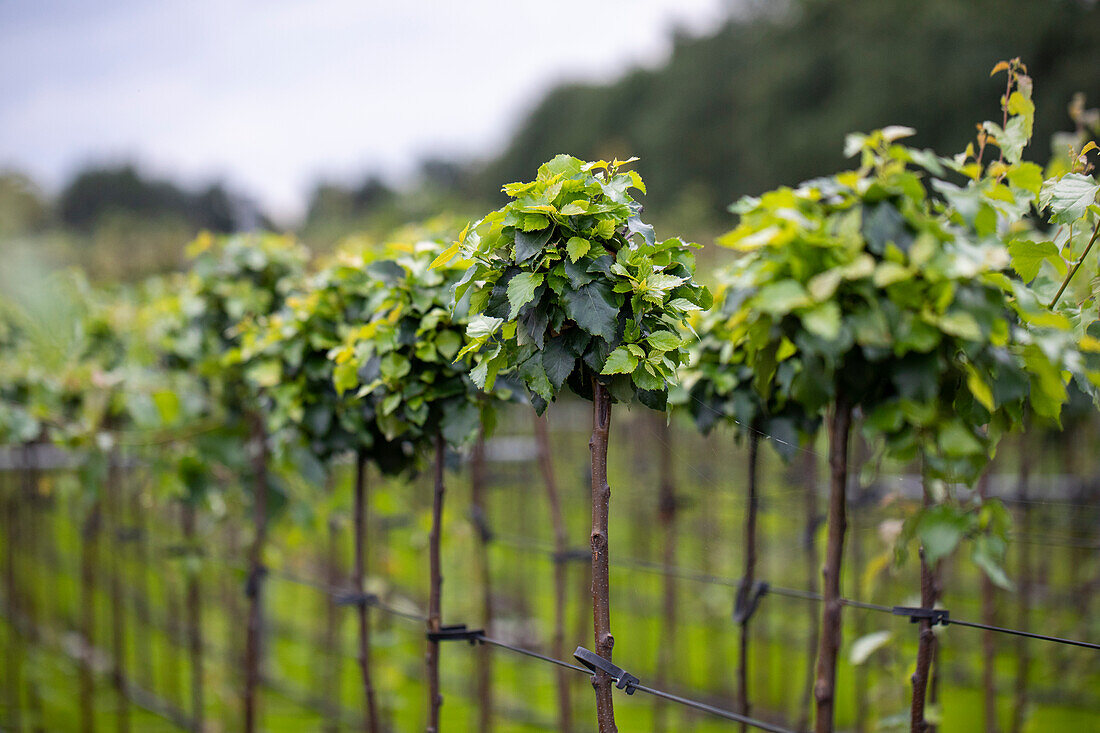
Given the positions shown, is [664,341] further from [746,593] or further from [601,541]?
[746,593]

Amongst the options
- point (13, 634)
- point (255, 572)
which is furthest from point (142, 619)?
point (255, 572)

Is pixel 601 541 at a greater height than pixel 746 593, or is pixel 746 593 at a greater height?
pixel 601 541

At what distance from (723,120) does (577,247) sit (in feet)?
28.7

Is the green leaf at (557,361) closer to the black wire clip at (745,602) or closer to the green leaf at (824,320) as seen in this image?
the green leaf at (824,320)

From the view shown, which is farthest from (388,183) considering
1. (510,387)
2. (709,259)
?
(510,387)

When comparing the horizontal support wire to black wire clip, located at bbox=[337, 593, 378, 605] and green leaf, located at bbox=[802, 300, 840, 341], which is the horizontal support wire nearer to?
green leaf, located at bbox=[802, 300, 840, 341]

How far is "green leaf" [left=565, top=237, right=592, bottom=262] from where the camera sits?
121 centimetres

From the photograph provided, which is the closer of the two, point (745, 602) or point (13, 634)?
point (745, 602)

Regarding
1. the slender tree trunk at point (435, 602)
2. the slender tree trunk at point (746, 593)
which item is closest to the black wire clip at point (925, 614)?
the slender tree trunk at point (746, 593)

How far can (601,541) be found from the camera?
1333 millimetres

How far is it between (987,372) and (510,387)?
880 millimetres

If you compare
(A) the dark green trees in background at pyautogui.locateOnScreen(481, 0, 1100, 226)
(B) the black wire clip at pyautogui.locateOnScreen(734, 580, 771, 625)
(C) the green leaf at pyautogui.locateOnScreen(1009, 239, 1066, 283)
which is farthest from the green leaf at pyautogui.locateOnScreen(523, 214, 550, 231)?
(A) the dark green trees in background at pyautogui.locateOnScreen(481, 0, 1100, 226)

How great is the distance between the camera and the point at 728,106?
9469 mm

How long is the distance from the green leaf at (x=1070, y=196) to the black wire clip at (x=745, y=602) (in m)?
0.99
